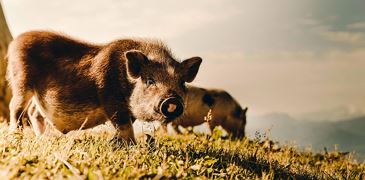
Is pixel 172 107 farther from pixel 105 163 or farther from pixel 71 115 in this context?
pixel 71 115

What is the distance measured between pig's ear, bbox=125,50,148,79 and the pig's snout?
66 centimetres

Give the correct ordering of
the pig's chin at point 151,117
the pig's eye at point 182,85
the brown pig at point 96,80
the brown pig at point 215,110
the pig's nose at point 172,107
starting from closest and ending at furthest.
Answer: the pig's nose at point 172,107
the pig's chin at point 151,117
the brown pig at point 96,80
the pig's eye at point 182,85
the brown pig at point 215,110

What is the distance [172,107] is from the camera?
553 cm

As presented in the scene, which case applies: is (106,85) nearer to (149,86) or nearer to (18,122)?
(149,86)

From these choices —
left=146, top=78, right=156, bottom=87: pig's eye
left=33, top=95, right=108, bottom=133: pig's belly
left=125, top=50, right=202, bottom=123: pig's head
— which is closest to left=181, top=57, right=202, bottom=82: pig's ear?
left=125, top=50, right=202, bottom=123: pig's head

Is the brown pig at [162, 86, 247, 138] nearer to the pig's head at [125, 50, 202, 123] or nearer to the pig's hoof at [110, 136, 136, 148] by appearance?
the pig's head at [125, 50, 202, 123]

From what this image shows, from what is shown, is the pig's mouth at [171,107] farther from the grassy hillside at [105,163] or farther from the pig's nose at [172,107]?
the grassy hillside at [105,163]

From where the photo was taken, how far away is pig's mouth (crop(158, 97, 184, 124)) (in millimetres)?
5492

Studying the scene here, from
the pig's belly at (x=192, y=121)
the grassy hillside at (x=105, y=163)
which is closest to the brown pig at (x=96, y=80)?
the grassy hillside at (x=105, y=163)

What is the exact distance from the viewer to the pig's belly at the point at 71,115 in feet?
20.4

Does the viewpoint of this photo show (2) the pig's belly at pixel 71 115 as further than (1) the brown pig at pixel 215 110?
No

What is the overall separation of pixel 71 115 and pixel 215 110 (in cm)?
900

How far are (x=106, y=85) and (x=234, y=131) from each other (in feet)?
32.1

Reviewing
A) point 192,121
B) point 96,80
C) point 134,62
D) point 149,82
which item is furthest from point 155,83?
point 192,121
